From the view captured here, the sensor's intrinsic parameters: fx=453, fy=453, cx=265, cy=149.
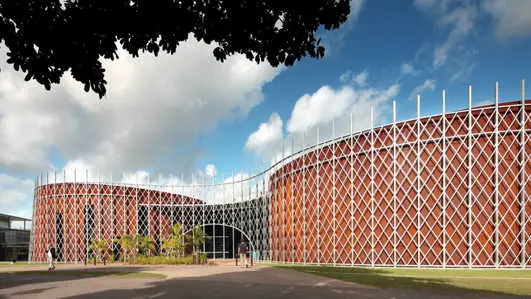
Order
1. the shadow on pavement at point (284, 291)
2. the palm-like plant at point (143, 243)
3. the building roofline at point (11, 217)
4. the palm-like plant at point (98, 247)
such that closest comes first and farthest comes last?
the shadow on pavement at point (284, 291)
the palm-like plant at point (143, 243)
the palm-like plant at point (98, 247)
the building roofline at point (11, 217)

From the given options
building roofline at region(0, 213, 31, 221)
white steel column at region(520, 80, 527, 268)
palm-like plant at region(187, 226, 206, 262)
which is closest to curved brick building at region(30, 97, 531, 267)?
white steel column at region(520, 80, 527, 268)

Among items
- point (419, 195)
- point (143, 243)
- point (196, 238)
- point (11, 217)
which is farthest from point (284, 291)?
point (11, 217)

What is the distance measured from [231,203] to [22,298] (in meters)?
22.8

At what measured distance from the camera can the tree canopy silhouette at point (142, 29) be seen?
5867mm

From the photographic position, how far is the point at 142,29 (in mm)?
6238

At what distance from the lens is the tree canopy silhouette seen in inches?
231

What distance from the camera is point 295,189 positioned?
930 inches

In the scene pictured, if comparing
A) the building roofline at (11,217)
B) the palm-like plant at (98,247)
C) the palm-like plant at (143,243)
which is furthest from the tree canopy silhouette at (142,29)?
the building roofline at (11,217)

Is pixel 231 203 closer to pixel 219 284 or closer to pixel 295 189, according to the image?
pixel 295 189

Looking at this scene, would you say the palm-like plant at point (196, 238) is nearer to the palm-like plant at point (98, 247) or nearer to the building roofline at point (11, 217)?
the palm-like plant at point (98, 247)

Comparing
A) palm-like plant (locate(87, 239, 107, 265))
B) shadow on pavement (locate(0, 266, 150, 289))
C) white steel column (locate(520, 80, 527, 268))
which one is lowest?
shadow on pavement (locate(0, 266, 150, 289))

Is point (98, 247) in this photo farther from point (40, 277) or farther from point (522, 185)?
point (522, 185)

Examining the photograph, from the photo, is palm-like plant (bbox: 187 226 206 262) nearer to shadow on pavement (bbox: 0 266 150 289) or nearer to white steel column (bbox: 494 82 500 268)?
shadow on pavement (bbox: 0 266 150 289)

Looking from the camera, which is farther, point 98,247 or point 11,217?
point 11,217
